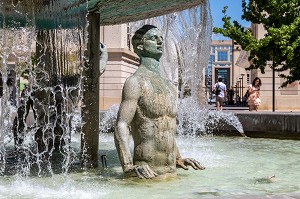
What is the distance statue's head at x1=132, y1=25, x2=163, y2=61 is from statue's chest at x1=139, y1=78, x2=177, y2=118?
0.27 meters

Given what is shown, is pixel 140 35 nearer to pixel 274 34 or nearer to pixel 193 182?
pixel 193 182

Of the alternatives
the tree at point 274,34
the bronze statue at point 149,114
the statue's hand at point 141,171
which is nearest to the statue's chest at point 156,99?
the bronze statue at point 149,114

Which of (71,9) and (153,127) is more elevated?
(71,9)

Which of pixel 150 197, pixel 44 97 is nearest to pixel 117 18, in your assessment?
pixel 44 97

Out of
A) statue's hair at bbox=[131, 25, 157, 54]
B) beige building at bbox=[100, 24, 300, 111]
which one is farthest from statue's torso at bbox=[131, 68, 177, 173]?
beige building at bbox=[100, 24, 300, 111]

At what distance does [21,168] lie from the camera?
6.07m

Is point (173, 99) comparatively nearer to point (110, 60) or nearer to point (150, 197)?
point (150, 197)

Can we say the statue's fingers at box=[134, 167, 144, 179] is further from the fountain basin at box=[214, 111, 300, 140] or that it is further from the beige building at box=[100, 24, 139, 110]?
the beige building at box=[100, 24, 139, 110]

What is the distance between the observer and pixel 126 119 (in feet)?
16.3

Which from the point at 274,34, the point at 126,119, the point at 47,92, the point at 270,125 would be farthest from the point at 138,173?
the point at 274,34

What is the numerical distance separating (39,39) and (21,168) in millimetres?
1908

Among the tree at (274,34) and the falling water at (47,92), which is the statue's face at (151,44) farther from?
the tree at (274,34)

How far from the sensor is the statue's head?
5.23m

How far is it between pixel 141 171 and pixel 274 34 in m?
17.5
